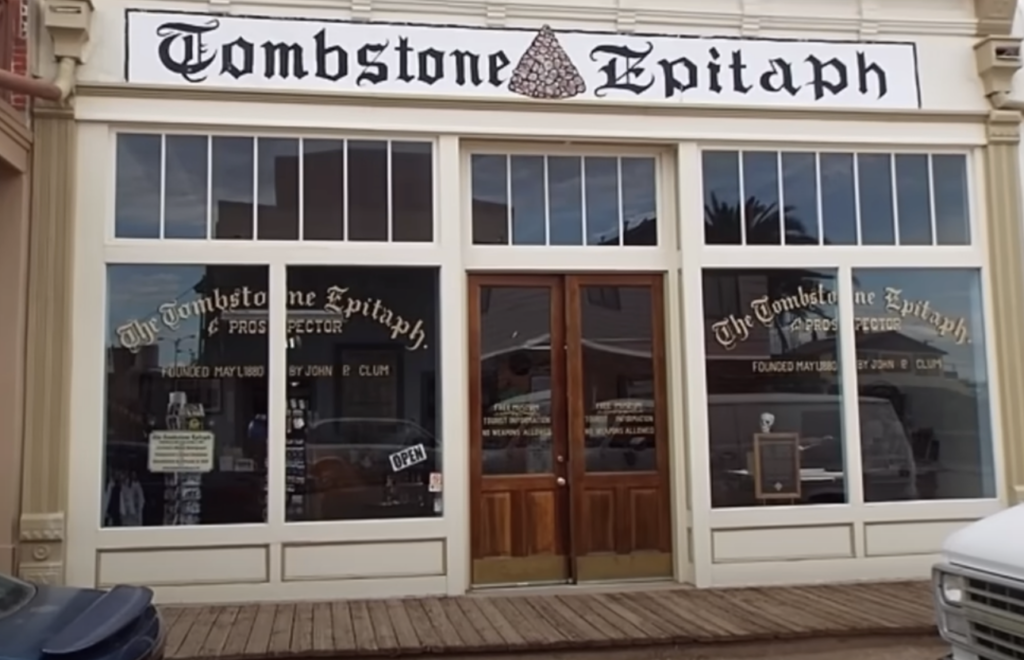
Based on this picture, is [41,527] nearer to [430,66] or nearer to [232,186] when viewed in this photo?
[232,186]

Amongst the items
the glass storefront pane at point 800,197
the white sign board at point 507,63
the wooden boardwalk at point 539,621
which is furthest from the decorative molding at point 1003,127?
the wooden boardwalk at point 539,621

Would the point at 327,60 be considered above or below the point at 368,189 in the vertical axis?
above

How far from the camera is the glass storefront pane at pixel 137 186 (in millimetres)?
7719

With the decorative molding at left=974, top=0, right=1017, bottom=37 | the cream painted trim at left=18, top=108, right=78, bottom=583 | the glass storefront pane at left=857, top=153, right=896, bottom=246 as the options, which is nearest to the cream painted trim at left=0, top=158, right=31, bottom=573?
the cream painted trim at left=18, top=108, right=78, bottom=583

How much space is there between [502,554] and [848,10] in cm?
547

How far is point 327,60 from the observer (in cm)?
795

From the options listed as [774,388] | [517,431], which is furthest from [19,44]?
[774,388]

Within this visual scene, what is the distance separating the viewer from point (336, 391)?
784cm

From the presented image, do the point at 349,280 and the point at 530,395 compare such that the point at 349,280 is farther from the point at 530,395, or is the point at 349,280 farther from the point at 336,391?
the point at 530,395

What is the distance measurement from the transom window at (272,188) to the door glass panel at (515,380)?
36.1 inches

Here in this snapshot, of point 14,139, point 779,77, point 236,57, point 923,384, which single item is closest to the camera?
point 14,139

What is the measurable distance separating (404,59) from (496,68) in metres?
0.74

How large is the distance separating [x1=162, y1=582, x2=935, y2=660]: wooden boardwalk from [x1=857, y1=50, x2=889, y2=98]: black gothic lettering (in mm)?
4144

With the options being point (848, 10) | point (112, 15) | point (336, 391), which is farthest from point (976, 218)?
point (112, 15)
